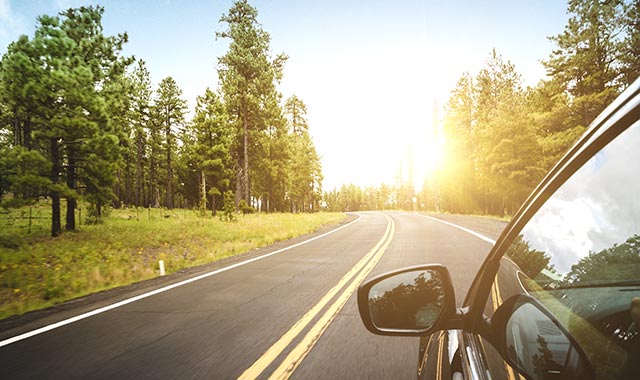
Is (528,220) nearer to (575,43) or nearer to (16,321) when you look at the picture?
(16,321)

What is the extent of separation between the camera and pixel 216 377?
9.35 ft

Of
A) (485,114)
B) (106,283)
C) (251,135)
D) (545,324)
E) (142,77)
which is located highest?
(142,77)

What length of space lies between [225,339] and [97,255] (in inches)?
427

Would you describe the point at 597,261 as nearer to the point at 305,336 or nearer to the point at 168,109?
the point at 305,336

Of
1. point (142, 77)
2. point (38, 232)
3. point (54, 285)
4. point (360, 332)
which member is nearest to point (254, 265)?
point (54, 285)

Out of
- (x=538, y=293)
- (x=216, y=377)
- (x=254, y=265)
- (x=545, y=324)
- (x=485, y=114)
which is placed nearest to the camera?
(x=545, y=324)

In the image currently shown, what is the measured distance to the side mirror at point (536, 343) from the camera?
899 mm

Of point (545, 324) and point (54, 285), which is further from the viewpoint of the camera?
point (54, 285)

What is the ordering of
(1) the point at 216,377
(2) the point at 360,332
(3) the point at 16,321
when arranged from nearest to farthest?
1. (1) the point at 216,377
2. (2) the point at 360,332
3. (3) the point at 16,321

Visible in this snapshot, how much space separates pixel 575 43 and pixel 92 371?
2878 cm

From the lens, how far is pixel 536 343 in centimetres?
105

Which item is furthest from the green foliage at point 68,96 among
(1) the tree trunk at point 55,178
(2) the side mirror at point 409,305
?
(2) the side mirror at point 409,305

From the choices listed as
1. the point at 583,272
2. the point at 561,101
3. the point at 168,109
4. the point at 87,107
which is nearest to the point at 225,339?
the point at 583,272

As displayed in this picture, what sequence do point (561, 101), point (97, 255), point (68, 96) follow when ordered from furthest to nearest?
point (561, 101) < point (68, 96) < point (97, 255)
